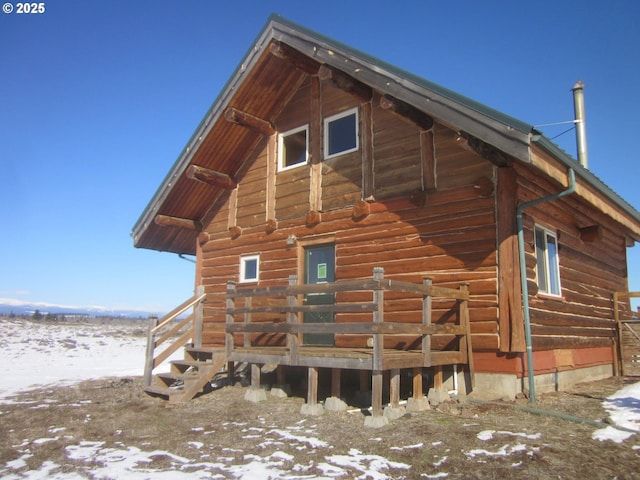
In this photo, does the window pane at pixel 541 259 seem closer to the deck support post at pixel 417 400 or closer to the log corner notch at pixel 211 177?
the deck support post at pixel 417 400

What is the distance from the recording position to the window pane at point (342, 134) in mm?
11824

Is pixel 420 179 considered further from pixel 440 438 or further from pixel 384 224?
pixel 440 438

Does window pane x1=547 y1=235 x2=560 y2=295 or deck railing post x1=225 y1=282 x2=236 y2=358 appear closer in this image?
deck railing post x1=225 y1=282 x2=236 y2=358

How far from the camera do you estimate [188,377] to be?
10.0 meters

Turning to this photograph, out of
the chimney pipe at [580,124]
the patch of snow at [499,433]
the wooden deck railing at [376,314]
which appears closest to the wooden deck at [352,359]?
the wooden deck railing at [376,314]

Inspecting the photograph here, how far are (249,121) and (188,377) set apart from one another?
6225mm

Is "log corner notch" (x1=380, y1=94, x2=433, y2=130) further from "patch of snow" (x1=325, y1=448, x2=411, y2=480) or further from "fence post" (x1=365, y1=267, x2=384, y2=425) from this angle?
"patch of snow" (x1=325, y1=448, x2=411, y2=480)

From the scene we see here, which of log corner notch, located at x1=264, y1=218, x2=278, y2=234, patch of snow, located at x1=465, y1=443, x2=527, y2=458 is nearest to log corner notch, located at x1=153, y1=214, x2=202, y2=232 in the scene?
log corner notch, located at x1=264, y1=218, x2=278, y2=234

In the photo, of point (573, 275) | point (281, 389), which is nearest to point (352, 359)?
point (281, 389)

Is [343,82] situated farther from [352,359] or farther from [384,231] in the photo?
[352,359]

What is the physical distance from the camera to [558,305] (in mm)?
10672

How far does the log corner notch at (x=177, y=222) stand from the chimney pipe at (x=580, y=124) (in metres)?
10.5

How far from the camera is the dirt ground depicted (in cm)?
550

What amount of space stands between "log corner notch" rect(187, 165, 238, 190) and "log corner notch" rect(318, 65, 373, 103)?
3976 mm
